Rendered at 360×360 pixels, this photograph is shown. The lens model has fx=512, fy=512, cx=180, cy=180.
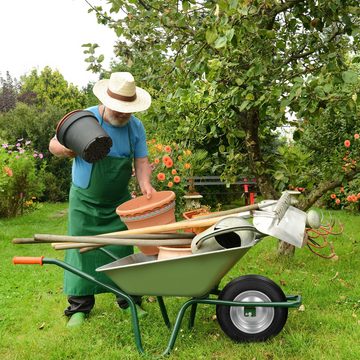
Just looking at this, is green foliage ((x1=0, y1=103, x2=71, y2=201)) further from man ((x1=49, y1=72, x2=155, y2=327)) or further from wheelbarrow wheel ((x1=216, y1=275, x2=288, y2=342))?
wheelbarrow wheel ((x1=216, y1=275, x2=288, y2=342))

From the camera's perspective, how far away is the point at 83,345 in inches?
113

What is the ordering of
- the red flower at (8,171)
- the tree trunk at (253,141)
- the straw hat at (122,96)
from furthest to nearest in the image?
1. the red flower at (8,171)
2. the tree trunk at (253,141)
3. the straw hat at (122,96)

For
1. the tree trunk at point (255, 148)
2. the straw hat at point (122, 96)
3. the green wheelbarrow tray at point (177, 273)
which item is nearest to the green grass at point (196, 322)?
the green wheelbarrow tray at point (177, 273)

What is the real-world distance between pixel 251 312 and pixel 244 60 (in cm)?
192

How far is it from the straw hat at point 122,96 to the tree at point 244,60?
0.35 m

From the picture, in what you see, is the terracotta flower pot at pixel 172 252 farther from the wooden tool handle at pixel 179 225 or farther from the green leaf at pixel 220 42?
the green leaf at pixel 220 42

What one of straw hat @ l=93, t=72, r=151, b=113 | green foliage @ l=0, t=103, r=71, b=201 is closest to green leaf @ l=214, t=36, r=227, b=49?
straw hat @ l=93, t=72, r=151, b=113

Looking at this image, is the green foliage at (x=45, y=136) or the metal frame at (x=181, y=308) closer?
the metal frame at (x=181, y=308)

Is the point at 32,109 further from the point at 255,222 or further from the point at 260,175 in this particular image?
the point at 255,222

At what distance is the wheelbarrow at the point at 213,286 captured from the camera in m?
2.44

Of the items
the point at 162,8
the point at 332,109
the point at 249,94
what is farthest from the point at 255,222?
the point at 162,8

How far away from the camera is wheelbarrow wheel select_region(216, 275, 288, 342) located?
2646 mm

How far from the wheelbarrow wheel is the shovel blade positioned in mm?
384

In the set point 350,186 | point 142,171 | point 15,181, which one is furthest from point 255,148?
point 15,181
